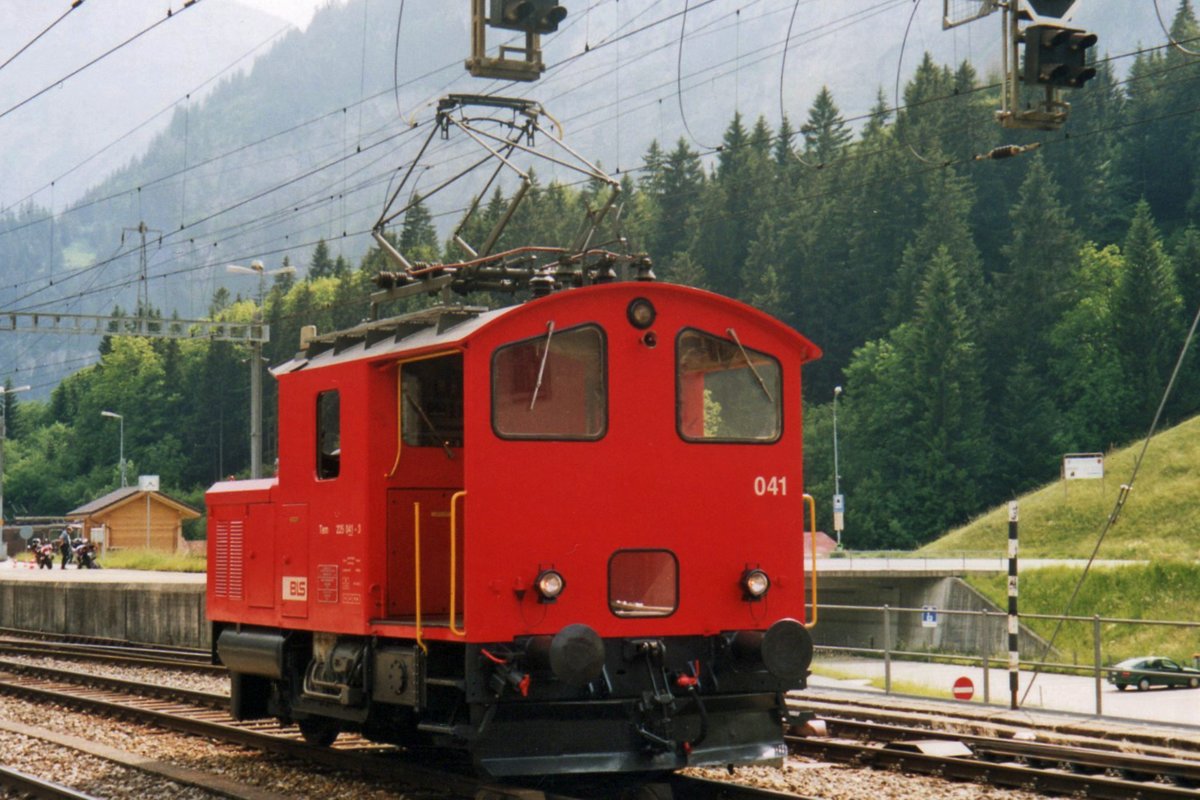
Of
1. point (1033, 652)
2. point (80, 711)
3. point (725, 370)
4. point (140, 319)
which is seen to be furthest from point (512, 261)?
point (140, 319)

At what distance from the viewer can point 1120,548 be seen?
4694 cm

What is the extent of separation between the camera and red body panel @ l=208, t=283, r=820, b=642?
8836 millimetres

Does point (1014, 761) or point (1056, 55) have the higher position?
point (1056, 55)

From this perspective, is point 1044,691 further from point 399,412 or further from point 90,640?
point 90,640

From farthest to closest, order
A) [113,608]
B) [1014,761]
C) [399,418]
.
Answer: [113,608] → [1014,761] → [399,418]

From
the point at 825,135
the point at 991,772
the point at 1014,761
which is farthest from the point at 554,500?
the point at 825,135

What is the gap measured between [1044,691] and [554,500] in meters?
18.2

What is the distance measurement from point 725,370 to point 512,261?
2.21 meters

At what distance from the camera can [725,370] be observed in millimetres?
9797

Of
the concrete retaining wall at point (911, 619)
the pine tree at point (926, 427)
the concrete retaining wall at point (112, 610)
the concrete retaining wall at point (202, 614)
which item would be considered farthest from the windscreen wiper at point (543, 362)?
the pine tree at point (926, 427)

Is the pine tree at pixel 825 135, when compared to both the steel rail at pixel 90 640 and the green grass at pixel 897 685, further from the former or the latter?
the green grass at pixel 897 685

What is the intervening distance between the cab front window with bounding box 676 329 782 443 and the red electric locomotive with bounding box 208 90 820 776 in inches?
0.6

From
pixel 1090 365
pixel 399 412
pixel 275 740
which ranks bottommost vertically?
pixel 275 740

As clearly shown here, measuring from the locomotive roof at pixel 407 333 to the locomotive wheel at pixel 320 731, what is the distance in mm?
3182
